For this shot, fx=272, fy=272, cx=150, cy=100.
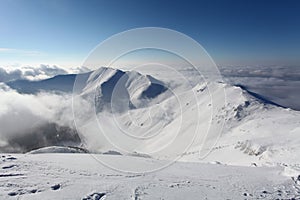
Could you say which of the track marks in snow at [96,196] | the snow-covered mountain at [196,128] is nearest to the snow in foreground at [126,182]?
the track marks in snow at [96,196]

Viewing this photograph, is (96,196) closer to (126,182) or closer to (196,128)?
(126,182)

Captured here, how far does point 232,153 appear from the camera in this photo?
83.7 metres

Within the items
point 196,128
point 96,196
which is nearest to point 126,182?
point 96,196

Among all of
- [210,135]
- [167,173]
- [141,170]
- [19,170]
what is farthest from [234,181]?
[210,135]

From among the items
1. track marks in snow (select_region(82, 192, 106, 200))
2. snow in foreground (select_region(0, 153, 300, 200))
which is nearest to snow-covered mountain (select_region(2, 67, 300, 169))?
snow in foreground (select_region(0, 153, 300, 200))

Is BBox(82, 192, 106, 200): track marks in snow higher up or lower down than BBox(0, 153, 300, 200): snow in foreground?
higher up

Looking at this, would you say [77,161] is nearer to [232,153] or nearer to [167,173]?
[167,173]

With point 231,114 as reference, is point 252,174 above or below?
above

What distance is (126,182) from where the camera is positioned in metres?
21.8

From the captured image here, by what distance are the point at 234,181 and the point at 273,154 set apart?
42.3m

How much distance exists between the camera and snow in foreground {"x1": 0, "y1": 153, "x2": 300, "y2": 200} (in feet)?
63.0

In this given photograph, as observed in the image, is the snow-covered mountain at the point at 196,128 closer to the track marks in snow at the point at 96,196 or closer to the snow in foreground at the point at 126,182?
the snow in foreground at the point at 126,182

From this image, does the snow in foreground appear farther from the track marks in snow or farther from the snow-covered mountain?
the snow-covered mountain

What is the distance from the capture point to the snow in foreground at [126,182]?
19.2m
